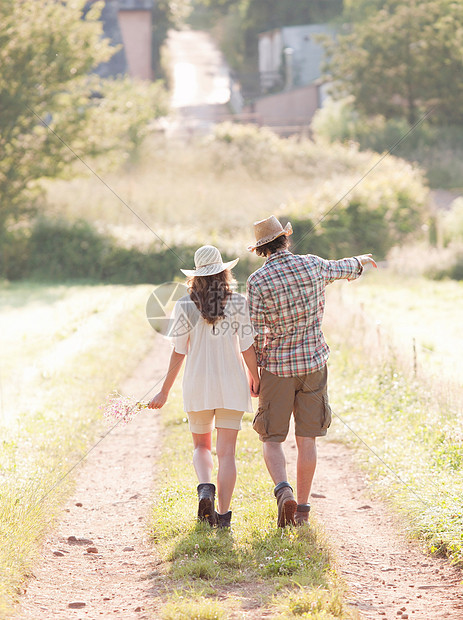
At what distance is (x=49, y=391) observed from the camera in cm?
953

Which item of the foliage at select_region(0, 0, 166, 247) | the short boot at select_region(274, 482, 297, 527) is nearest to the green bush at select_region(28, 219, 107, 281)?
the foliage at select_region(0, 0, 166, 247)

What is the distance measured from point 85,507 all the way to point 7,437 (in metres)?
1.43

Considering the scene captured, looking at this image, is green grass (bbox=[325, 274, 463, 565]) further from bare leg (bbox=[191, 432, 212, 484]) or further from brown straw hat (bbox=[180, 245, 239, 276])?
brown straw hat (bbox=[180, 245, 239, 276])

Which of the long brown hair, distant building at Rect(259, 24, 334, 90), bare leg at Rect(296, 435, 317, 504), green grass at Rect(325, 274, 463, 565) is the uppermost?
the long brown hair

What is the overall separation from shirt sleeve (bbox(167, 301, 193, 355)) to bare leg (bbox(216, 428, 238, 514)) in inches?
24.4

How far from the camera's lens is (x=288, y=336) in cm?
524

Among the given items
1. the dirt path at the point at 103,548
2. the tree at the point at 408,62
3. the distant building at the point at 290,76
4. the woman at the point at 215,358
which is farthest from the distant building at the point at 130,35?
the woman at the point at 215,358

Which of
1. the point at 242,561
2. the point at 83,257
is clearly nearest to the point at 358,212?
the point at 83,257

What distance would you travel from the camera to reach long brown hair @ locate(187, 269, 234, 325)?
5129mm

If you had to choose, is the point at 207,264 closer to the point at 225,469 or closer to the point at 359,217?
the point at 225,469

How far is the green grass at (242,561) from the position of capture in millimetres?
4055

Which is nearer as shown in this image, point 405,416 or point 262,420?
point 262,420

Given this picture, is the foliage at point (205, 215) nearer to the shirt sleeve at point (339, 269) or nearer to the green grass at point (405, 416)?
the green grass at point (405, 416)

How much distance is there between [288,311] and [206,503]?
1392mm
